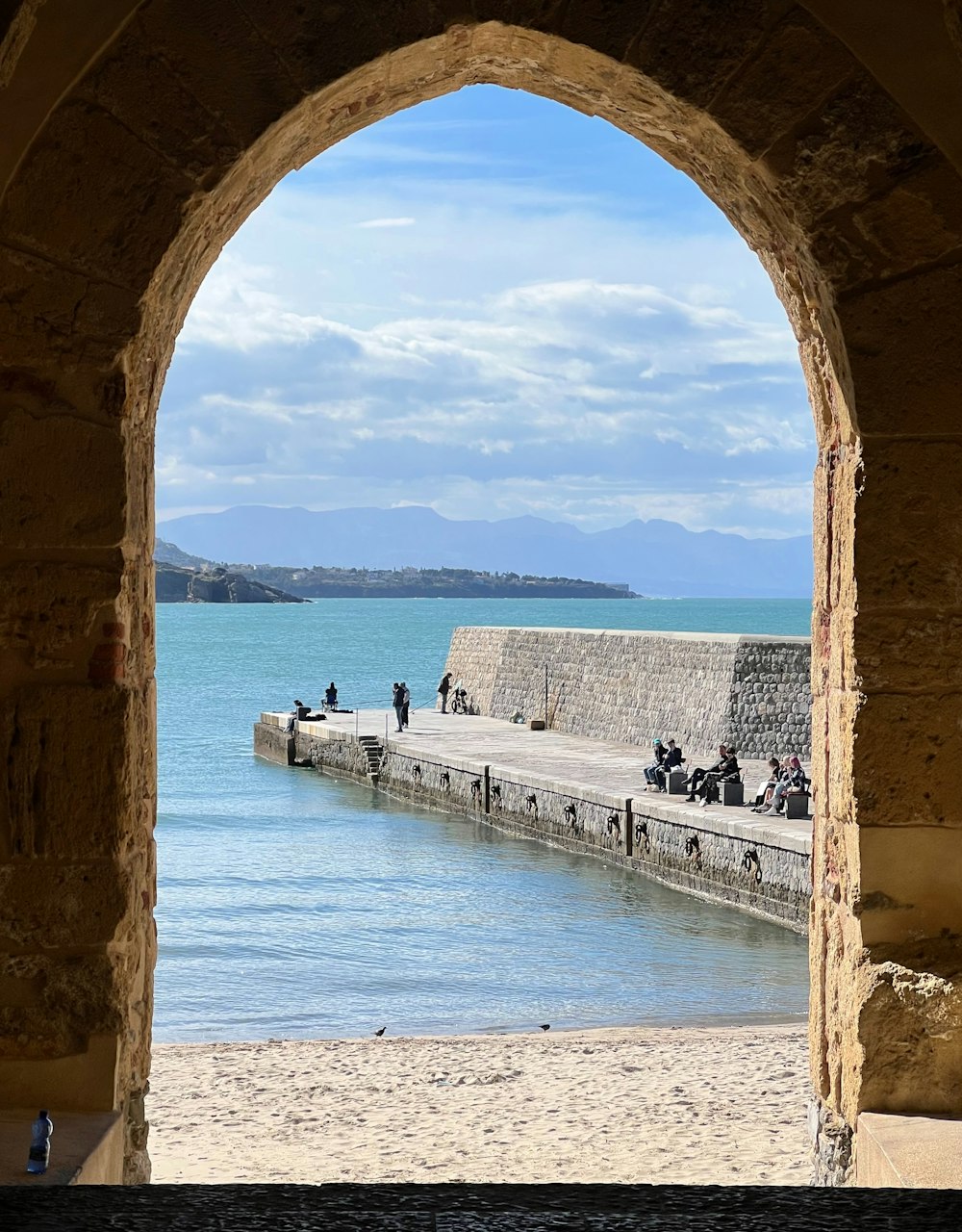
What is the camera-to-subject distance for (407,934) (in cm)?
1712

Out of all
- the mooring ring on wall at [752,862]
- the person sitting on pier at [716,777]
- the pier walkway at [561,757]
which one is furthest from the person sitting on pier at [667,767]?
the mooring ring on wall at [752,862]

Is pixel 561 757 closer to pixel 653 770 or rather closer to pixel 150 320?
pixel 653 770

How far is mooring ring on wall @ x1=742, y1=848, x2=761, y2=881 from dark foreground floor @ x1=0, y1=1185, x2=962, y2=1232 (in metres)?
14.9

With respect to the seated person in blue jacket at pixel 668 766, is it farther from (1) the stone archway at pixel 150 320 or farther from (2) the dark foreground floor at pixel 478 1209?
(2) the dark foreground floor at pixel 478 1209

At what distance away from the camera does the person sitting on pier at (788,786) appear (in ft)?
53.9

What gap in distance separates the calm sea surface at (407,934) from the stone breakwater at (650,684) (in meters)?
3.79

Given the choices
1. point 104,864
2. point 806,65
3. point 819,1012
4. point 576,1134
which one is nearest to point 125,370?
→ point 104,864

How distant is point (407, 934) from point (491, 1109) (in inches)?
309

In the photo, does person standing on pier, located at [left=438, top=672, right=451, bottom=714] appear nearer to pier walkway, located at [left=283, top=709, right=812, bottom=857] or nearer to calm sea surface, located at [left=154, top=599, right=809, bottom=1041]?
pier walkway, located at [left=283, top=709, right=812, bottom=857]

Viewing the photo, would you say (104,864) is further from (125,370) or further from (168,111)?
(168,111)

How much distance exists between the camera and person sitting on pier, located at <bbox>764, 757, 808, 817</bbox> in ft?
53.9

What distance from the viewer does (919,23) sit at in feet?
9.76

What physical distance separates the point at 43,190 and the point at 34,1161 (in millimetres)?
2000

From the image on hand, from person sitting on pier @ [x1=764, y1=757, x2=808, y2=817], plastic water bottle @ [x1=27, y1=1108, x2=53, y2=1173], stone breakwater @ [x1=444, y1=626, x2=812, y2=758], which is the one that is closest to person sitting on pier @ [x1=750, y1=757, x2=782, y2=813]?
person sitting on pier @ [x1=764, y1=757, x2=808, y2=817]
